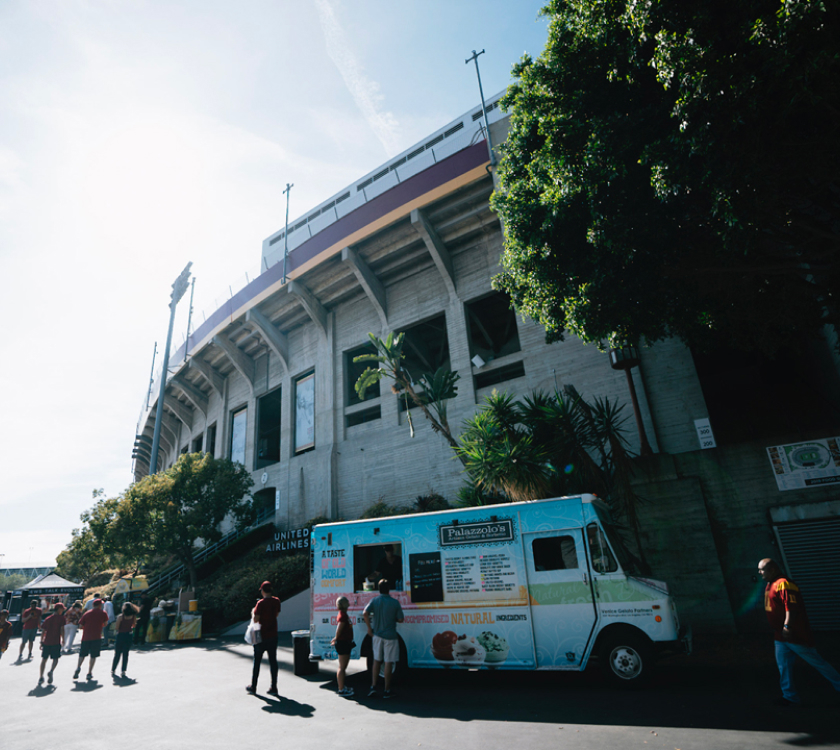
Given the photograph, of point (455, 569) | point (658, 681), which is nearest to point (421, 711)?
point (455, 569)

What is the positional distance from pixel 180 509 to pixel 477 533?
22.0 meters

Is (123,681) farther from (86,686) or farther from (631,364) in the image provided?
(631,364)

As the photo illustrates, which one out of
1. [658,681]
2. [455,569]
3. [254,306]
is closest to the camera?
[658,681]

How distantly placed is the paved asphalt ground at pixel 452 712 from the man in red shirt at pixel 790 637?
24cm

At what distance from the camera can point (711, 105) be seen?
685cm

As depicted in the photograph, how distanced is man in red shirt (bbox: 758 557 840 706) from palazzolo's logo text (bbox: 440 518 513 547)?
356 cm

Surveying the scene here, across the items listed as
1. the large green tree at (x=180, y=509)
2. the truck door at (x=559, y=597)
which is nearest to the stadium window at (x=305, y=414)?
the large green tree at (x=180, y=509)

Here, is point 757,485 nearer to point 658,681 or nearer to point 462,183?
point 658,681

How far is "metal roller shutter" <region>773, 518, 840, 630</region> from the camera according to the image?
38.5ft

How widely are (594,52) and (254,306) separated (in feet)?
77.7

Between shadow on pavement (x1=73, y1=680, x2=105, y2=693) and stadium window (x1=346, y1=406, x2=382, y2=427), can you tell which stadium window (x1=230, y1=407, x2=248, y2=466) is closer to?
stadium window (x1=346, y1=406, x2=382, y2=427)

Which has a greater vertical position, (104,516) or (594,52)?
(594,52)

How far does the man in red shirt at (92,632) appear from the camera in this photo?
1076 cm

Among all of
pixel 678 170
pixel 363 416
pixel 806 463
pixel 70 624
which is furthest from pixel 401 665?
pixel 363 416
